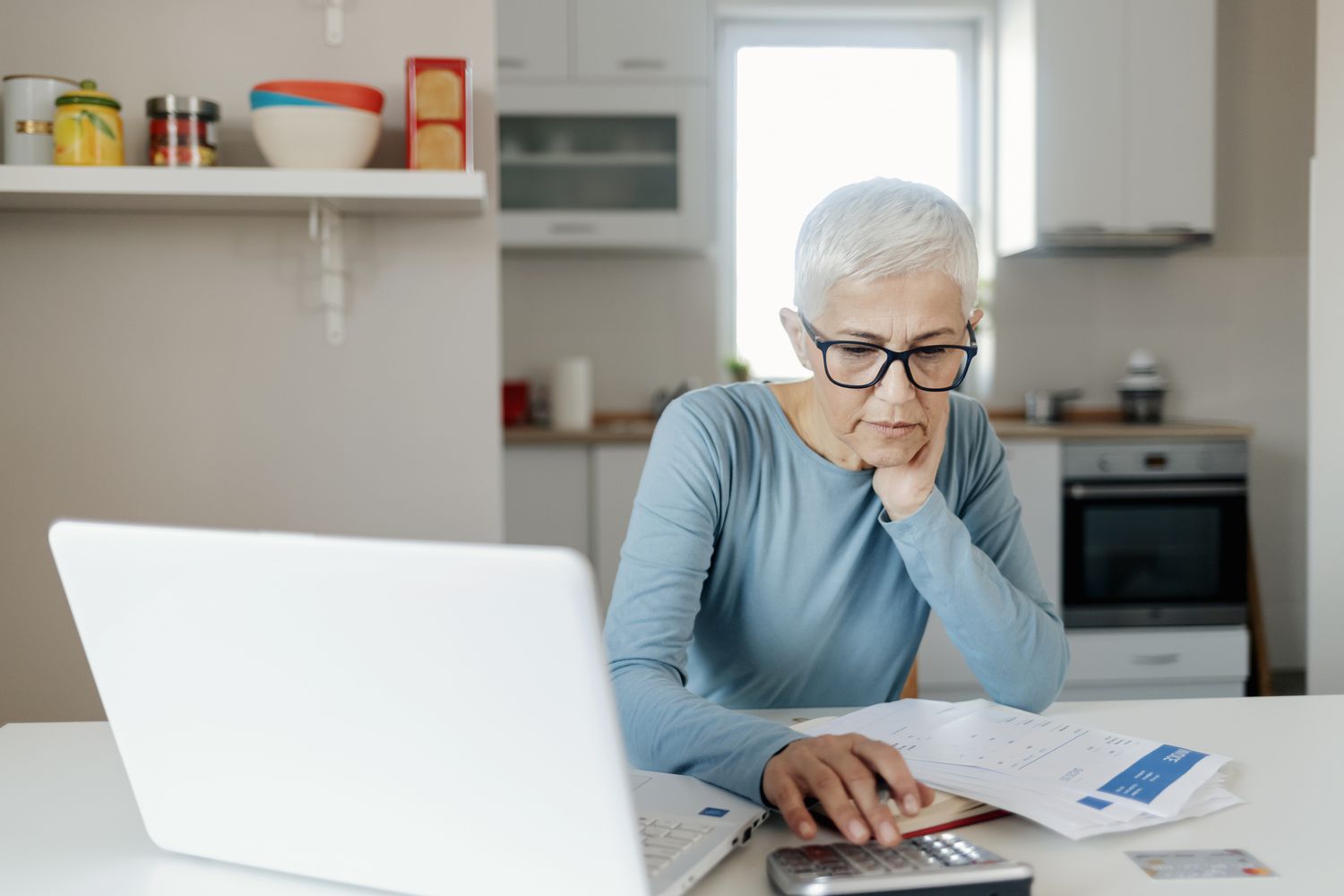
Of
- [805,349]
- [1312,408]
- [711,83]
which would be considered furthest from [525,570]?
[711,83]

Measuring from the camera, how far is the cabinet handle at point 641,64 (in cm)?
374

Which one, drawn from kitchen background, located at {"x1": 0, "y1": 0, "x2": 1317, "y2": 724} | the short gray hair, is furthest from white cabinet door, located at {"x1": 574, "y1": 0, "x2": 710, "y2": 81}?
the short gray hair

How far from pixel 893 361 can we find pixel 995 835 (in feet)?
1.54

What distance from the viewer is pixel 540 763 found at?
0.62 meters

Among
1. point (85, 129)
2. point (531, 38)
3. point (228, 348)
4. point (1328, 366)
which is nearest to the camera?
point (85, 129)

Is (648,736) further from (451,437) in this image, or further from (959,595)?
(451,437)

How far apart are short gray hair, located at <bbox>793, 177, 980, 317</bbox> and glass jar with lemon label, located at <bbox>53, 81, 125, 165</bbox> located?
1.41 meters

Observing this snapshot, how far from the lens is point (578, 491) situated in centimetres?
360

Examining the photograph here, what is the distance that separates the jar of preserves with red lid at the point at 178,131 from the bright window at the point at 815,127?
2.37m

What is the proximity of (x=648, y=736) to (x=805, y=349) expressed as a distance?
0.45 m

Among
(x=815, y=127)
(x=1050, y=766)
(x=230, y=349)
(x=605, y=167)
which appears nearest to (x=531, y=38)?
(x=605, y=167)

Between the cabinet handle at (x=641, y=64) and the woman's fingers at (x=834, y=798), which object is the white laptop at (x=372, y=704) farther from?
the cabinet handle at (x=641, y=64)

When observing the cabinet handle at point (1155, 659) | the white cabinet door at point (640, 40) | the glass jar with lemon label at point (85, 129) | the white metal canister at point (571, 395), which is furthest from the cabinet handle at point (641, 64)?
the cabinet handle at point (1155, 659)

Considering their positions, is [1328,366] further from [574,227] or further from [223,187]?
[223,187]
